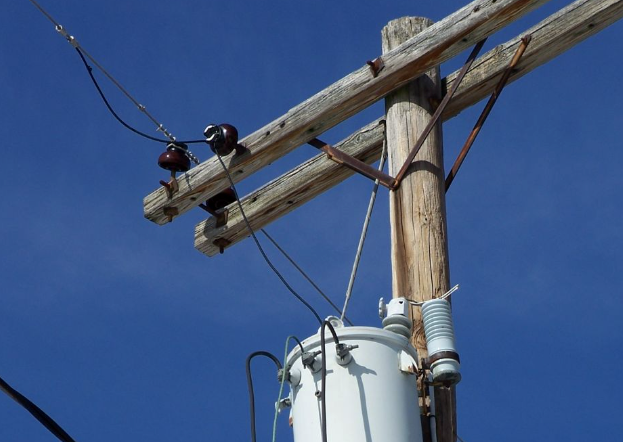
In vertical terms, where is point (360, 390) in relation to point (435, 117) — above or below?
below

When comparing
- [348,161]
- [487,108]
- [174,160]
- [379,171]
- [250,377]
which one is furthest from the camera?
[174,160]

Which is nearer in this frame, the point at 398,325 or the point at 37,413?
the point at 37,413

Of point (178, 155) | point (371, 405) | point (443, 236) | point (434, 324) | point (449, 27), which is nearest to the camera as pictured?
point (371, 405)

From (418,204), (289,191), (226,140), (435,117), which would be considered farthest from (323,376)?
(289,191)

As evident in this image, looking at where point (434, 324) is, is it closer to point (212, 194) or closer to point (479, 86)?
point (479, 86)

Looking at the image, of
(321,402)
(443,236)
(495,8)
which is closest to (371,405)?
(321,402)

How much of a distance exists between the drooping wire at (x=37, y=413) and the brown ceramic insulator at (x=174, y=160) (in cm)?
318

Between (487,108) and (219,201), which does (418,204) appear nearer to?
(487,108)

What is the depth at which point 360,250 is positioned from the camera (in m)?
6.28

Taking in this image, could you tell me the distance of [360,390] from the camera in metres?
4.88

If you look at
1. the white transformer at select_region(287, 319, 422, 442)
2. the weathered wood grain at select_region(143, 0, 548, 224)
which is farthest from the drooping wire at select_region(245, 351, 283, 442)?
Answer: the weathered wood grain at select_region(143, 0, 548, 224)

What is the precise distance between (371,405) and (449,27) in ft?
7.64

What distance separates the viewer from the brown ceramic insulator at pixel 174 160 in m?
7.29

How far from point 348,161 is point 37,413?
3075 millimetres
